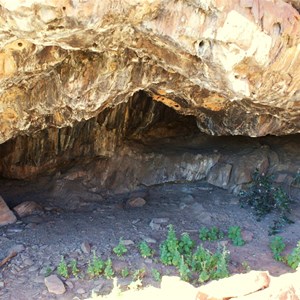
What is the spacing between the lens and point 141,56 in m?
4.76

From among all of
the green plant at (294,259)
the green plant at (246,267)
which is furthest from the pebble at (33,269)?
the green plant at (294,259)

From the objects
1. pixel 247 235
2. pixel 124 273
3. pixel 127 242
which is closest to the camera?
pixel 124 273

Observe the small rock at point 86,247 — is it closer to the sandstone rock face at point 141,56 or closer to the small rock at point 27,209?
the small rock at point 27,209

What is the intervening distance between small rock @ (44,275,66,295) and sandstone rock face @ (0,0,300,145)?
2.21 metres

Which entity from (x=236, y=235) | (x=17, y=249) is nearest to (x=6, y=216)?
(x=17, y=249)

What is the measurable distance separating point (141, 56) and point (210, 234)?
264 cm

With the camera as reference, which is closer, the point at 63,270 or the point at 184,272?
the point at 184,272

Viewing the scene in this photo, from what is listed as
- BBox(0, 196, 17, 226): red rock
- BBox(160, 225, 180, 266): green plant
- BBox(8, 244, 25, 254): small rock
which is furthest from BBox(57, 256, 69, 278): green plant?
BBox(0, 196, 17, 226): red rock

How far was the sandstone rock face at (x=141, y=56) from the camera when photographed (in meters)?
3.48

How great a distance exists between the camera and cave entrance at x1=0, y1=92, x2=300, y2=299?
5719mm

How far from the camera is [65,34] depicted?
12.0 ft

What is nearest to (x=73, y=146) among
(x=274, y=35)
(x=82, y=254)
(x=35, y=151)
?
(x=35, y=151)

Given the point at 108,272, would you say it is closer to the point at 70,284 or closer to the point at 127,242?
the point at 70,284

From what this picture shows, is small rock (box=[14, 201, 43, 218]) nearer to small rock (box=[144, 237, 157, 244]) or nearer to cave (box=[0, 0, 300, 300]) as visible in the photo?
cave (box=[0, 0, 300, 300])
